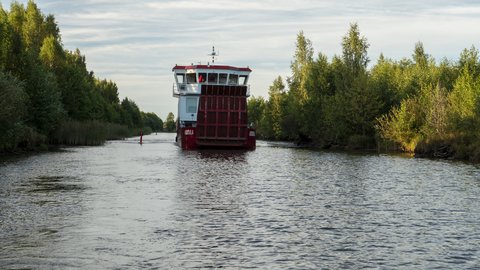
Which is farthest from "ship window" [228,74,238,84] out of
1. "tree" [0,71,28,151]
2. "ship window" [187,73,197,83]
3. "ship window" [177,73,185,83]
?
"tree" [0,71,28,151]

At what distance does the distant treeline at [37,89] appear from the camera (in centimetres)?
3997

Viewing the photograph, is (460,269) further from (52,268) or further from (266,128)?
(266,128)

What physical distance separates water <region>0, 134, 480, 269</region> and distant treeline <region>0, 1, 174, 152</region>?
14.5m

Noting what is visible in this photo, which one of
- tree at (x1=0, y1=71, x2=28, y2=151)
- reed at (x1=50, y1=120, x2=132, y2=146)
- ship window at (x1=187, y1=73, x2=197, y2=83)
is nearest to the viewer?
tree at (x1=0, y1=71, x2=28, y2=151)

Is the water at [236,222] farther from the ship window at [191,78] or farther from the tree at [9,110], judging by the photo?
the ship window at [191,78]

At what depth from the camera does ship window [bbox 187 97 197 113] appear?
61.8 metres

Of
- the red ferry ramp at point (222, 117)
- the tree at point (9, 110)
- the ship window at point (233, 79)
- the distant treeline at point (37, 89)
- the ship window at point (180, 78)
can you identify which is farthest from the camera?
the ship window at point (180, 78)

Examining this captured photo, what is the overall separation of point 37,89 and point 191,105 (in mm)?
16052

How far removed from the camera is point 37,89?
174ft

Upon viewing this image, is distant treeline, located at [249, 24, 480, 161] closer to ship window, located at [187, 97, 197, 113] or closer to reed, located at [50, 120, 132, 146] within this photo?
ship window, located at [187, 97, 197, 113]

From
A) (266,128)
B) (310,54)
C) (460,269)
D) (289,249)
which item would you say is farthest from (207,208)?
(266,128)

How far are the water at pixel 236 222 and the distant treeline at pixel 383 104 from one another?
22127 millimetres

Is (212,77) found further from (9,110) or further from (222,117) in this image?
(9,110)

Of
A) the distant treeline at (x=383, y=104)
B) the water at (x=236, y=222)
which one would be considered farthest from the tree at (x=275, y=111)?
the water at (x=236, y=222)
